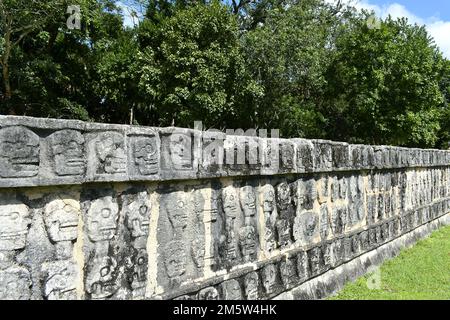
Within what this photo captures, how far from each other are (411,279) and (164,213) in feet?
10.2

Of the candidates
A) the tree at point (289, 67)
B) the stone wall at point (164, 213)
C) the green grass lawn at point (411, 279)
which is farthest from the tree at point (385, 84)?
the stone wall at point (164, 213)

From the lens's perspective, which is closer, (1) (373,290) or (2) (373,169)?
(1) (373,290)

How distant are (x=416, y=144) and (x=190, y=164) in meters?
18.9

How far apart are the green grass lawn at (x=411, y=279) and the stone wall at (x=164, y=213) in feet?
0.94

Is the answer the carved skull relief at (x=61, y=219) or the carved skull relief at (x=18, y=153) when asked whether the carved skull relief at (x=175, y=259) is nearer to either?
the carved skull relief at (x=61, y=219)

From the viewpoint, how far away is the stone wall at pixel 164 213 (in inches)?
77.4

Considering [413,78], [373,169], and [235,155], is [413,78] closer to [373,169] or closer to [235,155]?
[373,169]

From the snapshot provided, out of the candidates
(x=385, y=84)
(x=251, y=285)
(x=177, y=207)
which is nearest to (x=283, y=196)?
(x=251, y=285)

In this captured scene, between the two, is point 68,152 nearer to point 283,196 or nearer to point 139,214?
point 139,214

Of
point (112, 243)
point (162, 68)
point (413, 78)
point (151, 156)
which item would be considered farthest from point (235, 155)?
point (413, 78)

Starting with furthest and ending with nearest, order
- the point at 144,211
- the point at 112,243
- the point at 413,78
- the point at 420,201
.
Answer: the point at 413,78 < the point at 420,201 < the point at 144,211 < the point at 112,243

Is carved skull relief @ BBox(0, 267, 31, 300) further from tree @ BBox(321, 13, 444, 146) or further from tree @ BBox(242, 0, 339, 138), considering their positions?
tree @ BBox(321, 13, 444, 146)

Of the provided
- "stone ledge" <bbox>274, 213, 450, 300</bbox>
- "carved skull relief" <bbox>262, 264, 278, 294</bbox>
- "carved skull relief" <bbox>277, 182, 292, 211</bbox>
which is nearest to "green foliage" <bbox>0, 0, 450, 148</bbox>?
"stone ledge" <bbox>274, 213, 450, 300</bbox>

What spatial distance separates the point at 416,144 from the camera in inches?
775
